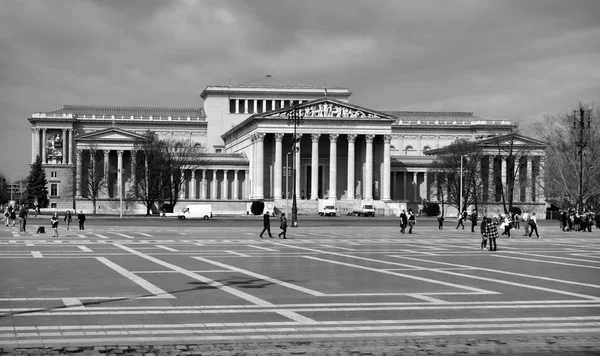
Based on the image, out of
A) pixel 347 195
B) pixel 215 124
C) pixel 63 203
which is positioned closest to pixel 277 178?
pixel 347 195

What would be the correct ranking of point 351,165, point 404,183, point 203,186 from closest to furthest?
point 351,165
point 203,186
point 404,183

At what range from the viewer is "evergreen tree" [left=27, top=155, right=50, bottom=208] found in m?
137

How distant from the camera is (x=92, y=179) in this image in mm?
119688

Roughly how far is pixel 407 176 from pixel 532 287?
384 ft

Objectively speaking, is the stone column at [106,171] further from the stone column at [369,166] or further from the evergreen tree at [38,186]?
the stone column at [369,166]

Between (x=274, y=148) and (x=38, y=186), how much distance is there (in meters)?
43.7

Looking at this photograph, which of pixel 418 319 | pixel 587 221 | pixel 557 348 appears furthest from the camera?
pixel 587 221

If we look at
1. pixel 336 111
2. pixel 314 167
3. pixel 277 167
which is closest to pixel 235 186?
pixel 277 167

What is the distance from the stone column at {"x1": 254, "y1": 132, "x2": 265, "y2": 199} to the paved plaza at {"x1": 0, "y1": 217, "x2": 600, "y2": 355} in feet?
295

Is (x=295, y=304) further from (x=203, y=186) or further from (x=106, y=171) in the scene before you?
(x=203, y=186)

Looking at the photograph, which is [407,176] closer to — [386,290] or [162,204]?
[162,204]

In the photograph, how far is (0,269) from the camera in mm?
25828

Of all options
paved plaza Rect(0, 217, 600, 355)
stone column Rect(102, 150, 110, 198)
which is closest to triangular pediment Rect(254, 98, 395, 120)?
stone column Rect(102, 150, 110, 198)

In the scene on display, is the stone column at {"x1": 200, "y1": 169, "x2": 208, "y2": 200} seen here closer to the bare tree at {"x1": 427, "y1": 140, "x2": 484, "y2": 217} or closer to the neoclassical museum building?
the neoclassical museum building
